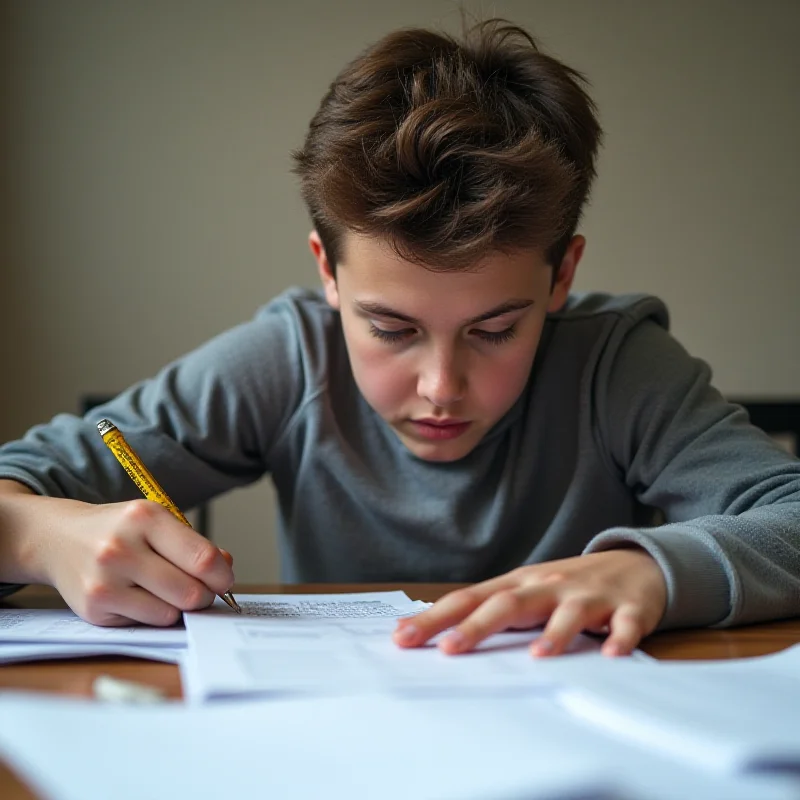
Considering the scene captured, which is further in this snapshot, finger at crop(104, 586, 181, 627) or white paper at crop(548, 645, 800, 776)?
finger at crop(104, 586, 181, 627)

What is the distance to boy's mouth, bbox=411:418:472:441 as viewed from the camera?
1.02 m

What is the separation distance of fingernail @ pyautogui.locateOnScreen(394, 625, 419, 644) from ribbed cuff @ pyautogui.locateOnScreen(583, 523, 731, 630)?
22 centimetres

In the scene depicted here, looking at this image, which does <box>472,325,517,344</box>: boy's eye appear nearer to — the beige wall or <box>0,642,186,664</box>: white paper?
<box>0,642,186,664</box>: white paper

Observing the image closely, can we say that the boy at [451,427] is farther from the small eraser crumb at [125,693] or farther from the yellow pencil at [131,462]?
the small eraser crumb at [125,693]

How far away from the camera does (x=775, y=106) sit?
2.88 metres

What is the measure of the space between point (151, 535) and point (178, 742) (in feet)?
1.16

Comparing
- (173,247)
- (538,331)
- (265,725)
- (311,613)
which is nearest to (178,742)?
(265,725)

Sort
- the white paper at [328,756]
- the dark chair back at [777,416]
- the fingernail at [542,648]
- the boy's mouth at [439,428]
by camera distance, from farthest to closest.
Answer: the dark chair back at [777,416]
the boy's mouth at [439,428]
the fingernail at [542,648]
the white paper at [328,756]

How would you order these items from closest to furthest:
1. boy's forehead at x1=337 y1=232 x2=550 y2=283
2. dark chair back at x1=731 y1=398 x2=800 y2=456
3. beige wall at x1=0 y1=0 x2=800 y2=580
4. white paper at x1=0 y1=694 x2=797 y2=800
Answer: white paper at x1=0 y1=694 x2=797 y2=800, boy's forehead at x1=337 y1=232 x2=550 y2=283, dark chair back at x1=731 y1=398 x2=800 y2=456, beige wall at x1=0 y1=0 x2=800 y2=580

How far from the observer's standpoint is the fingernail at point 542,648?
2.03ft

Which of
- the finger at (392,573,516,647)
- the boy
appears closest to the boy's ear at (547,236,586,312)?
the boy

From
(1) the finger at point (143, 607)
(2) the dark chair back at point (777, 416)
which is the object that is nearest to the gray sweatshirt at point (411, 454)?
(1) the finger at point (143, 607)

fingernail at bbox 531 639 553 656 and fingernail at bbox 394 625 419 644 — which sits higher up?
fingernail at bbox 394 625 419 644

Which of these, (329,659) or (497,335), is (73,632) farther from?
(497,335)
